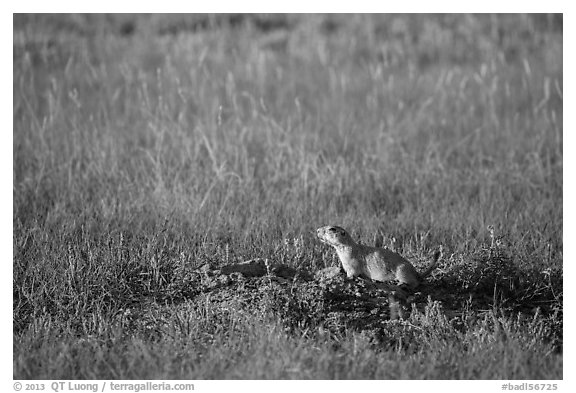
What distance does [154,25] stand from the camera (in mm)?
13734

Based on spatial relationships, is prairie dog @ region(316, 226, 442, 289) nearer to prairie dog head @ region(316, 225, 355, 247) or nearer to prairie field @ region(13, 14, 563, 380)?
prairie dog head @ region(316, 225, 355, 247)

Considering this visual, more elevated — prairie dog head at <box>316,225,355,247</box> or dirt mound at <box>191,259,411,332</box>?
prairie dog head at <box>316,225,355,247</box>

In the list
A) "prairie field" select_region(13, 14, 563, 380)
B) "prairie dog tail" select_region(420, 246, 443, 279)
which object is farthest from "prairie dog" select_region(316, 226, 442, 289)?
"prairie field" select_region(13, 14, 563, 380)

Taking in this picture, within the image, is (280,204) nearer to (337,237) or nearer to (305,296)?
(337,237)

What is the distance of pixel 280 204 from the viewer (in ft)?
22.9

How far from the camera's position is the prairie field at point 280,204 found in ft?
15.2

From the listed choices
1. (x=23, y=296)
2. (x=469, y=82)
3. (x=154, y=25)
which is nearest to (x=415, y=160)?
(x=469, y=82)

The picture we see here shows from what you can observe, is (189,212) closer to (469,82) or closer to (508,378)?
(508,378)

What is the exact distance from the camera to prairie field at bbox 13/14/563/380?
15.2 ft

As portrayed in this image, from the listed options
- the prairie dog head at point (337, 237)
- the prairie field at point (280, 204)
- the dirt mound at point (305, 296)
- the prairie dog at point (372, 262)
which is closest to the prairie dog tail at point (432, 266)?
the prairie dog at point (372, 262)

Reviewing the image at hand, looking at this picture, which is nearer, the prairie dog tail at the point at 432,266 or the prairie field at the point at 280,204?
the prairie field at the point at 280,204

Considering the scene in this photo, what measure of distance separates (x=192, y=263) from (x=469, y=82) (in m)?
5.88

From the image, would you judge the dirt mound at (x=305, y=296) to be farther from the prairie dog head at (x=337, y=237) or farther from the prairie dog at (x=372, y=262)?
the prairie dog head at (x=337, y=237)

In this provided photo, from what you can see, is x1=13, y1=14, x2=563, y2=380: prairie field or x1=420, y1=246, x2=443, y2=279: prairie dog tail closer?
x1=13, y1=14, x2=563, y2=380: prairie field
